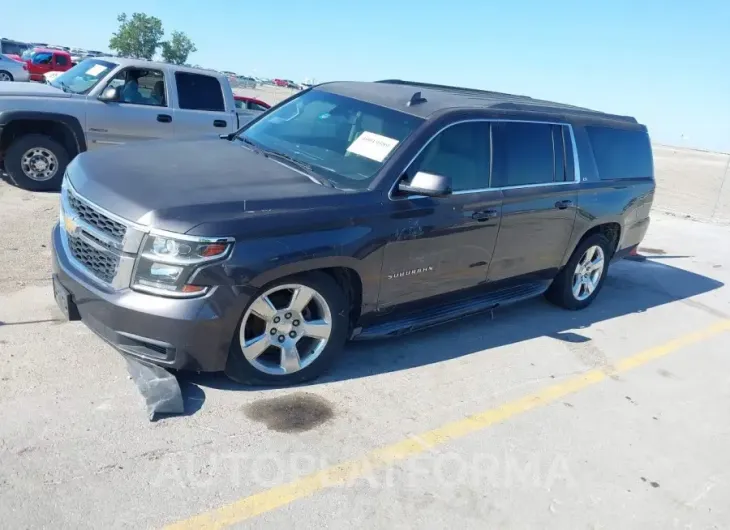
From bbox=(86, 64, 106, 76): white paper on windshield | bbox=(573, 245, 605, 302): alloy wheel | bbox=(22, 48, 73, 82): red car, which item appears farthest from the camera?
bbox=(22, 48, 73, 82): red car

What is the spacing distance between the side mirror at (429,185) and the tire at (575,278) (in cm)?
247

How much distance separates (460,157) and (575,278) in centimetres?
230

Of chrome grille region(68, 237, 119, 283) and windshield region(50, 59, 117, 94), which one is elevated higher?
windshield region(50, 59, 117, 94)

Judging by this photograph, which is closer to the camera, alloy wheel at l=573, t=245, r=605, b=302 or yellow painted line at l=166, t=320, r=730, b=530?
yellow painted line at l=166, t=320, r=730, b=530

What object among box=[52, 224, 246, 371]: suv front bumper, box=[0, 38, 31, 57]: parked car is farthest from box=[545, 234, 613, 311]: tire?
box=[0, 38, 31, 57]: parked car

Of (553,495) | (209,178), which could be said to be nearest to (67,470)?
(209,178)

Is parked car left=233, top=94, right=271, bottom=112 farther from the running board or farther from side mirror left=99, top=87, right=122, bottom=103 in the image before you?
the running board

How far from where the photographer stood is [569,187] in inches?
229

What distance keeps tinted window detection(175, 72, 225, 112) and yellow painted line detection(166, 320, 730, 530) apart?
6.84 m

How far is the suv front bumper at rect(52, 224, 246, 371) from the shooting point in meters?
3.53

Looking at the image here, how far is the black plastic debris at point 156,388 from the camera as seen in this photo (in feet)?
11.7

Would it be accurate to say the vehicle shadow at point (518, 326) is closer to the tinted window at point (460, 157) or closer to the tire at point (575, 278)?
the tire at point (575, 278)

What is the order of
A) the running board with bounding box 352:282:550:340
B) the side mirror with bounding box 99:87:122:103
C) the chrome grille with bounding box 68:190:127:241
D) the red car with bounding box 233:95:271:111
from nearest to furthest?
1. the chrome grille with bounding box 68:190:127:241
2. the running board with bounding box 352:282:550:340
3. the side mirror with bounding box 99:87:122:103
4. the red car with bounding box 233:95:271:111

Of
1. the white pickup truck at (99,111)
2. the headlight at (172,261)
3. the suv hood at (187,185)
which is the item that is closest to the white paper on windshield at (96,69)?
the white pickup truck at (99,111)
